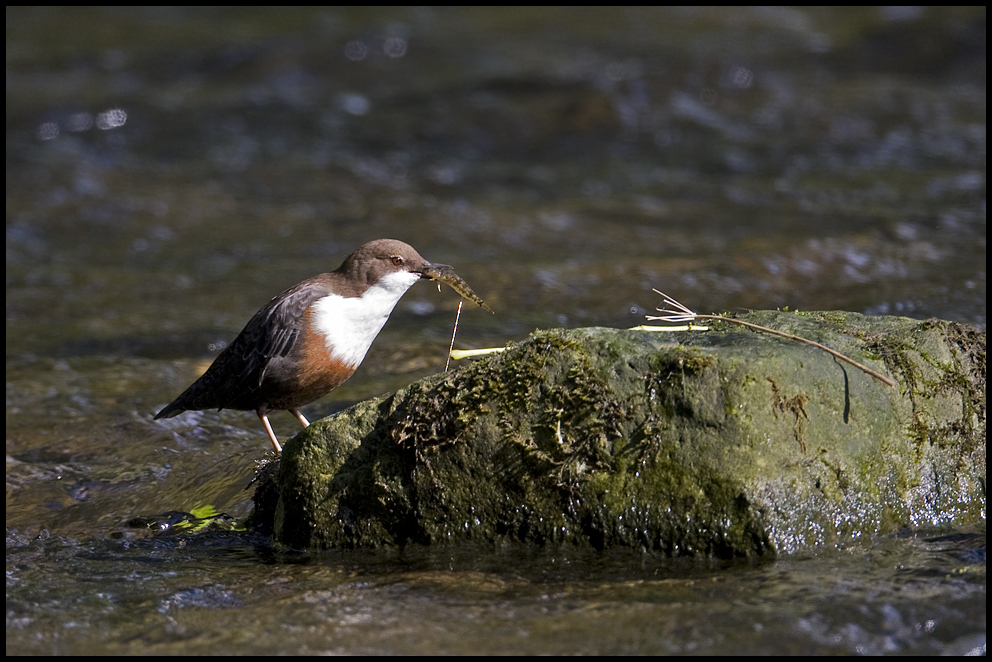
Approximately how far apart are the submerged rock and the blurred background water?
0.12 m

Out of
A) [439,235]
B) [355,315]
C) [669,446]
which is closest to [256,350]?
[355,315]

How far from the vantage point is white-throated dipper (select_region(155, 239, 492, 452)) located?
13.9 ft

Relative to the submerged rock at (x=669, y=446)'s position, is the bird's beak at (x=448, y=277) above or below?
above

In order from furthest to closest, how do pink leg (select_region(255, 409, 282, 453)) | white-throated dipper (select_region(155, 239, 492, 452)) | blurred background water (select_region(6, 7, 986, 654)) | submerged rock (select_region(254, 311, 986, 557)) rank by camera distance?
1. pink leg (select_region(255, 409, 282, 453))
2. white-throated dipper (select_region(155, 239, 492, 452))
3. submerged rock (select_region(254, 311, 986, 557))
4. blurred background water (select_region(6, 7, 986, 654))

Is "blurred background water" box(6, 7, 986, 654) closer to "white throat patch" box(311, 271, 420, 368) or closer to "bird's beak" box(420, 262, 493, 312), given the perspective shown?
"white throat patch" box(311, 271, 420, 368)

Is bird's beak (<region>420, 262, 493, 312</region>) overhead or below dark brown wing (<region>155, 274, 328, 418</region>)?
overhead

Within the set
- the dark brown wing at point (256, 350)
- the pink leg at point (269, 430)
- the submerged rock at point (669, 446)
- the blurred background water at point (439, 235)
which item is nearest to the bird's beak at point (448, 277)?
the dark brown wing at point (256, 350)

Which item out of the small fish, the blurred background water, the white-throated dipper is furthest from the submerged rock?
the small fish

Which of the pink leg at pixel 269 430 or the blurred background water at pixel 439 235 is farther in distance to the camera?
the pink leg at pixel 269 430

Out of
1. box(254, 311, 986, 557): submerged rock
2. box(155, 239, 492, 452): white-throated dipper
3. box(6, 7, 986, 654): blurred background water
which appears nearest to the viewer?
box(6, 7, 986, 654): blurred background water

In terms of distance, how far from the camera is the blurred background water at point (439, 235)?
A: 293cm

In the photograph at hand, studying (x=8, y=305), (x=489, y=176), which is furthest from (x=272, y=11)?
(x=8, y=305)

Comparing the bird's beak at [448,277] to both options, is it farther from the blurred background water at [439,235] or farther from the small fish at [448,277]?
the blurred background water at [439,235]

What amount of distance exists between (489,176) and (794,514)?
25.9 feet
